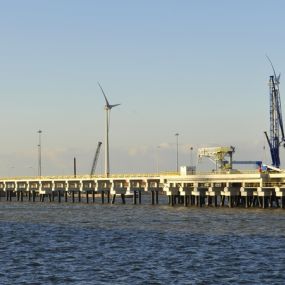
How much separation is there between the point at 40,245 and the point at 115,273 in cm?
2045

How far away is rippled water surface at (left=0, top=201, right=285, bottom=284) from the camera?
50188 mm

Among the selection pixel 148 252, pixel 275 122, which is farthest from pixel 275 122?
pixel 148 252

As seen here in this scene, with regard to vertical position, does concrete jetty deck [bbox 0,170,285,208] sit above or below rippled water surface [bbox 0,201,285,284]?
above

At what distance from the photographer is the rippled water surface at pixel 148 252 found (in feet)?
165

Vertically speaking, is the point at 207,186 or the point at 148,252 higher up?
the point at 207,186

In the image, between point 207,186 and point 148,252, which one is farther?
point 207,186

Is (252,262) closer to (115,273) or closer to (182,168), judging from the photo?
(115,273)

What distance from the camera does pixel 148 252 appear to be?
206 feet

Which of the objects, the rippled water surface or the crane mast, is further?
the crane mast

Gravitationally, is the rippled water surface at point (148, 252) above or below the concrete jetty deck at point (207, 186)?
below

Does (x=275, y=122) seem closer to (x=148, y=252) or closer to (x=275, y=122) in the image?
(x=275, y=122)

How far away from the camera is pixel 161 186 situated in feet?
497

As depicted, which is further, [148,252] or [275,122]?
[275,122]

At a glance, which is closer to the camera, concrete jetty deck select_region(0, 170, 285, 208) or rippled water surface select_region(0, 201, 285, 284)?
rippled water surface select_region(0, 201, 285, 284)
